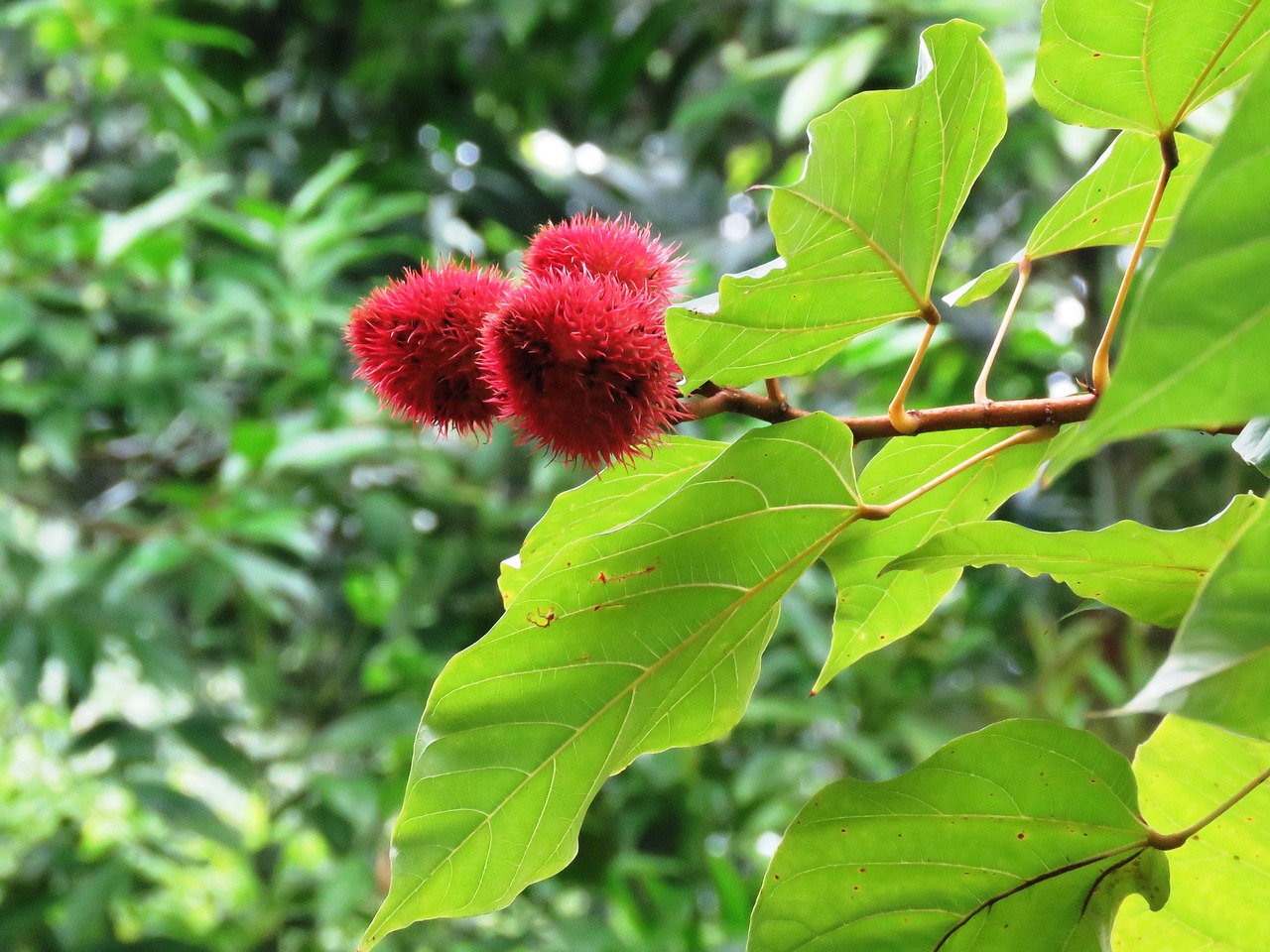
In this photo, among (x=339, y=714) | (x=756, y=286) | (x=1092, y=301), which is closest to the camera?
(x=756, y=286)

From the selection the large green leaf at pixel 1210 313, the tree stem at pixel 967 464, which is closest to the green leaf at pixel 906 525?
the tree stem at pixel 967 464

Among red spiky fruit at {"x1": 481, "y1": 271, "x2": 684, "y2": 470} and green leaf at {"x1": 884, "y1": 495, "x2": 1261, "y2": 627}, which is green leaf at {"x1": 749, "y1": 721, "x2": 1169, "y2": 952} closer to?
green leaf at {"x1": 884, "y1": 495, "x2": 1261, "y2": 627}

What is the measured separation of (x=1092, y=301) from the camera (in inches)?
64.3

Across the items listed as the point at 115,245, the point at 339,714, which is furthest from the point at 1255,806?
the point at 339,714

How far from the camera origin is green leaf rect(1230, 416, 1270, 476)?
0.41m

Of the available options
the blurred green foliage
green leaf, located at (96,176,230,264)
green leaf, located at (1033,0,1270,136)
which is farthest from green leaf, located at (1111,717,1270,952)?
green leaf, located at (96,176,230,264)

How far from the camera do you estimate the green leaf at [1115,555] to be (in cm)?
42

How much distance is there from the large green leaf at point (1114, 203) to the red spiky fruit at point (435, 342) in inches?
8.5

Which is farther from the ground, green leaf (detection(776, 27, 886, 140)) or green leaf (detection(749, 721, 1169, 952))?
green leaf (detection(749, 721, 1169, 952))

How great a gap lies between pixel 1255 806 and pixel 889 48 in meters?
1.61

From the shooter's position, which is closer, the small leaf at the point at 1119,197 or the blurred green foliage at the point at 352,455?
the small leaf at the point at 1119,197

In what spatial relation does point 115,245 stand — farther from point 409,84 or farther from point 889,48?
point 889,48

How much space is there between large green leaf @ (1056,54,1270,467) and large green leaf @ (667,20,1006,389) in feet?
0.61

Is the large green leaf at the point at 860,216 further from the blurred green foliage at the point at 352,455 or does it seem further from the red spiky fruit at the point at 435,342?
the blurred green foliage at the point at 352,455
